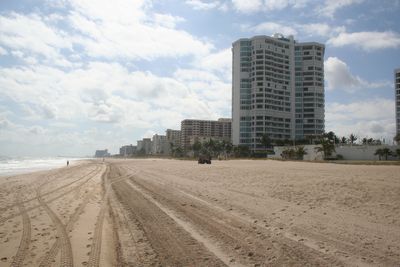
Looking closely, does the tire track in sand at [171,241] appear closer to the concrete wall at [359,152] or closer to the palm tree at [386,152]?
the palm tree at [386,152]

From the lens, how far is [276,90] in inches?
6708

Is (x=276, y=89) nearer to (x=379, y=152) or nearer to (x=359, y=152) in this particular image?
(x=359, y=152)

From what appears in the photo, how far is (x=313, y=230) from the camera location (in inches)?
359

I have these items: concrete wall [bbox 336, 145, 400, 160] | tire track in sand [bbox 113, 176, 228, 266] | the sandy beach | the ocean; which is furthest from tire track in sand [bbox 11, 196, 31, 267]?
concrete wall [bbox 336, 145, 400, 160]

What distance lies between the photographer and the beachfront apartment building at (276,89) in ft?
536

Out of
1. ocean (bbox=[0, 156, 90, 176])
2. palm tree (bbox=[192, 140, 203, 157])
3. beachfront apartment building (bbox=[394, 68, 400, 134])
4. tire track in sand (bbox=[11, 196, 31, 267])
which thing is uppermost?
beachfront apartment building (bbox=[394, 68, 400, 134])

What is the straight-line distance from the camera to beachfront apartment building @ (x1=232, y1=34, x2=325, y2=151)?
163250mm

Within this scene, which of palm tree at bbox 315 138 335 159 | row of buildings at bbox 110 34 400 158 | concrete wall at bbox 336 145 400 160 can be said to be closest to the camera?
concrete wall at bbox 336 145 400 160

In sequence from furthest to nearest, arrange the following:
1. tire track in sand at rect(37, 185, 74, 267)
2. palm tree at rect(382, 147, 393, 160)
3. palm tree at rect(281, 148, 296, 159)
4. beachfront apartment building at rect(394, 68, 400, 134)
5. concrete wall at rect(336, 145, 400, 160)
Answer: beachfront apartment building at rect(394, 68, 400, 134), palm tree at rect(281, 148, 296, 159), concrete wall at rect(336, 145, 400, 160), palm tree at rect(382, 147, 393, 160), tire track in sand at rect(37, 185, 74, 267)

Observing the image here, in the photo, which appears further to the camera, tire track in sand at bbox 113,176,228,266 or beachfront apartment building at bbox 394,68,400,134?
beachfront apartment building at bbox 394,68,400,134

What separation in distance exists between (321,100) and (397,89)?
37.1 metres

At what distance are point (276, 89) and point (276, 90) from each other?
55cm

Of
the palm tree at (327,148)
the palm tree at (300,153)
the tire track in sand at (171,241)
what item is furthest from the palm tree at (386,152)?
the tire track in sand at (171,241)

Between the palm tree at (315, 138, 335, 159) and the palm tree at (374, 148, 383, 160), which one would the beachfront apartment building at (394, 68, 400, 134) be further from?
the palm tree at (315, 138, 335, 159)
